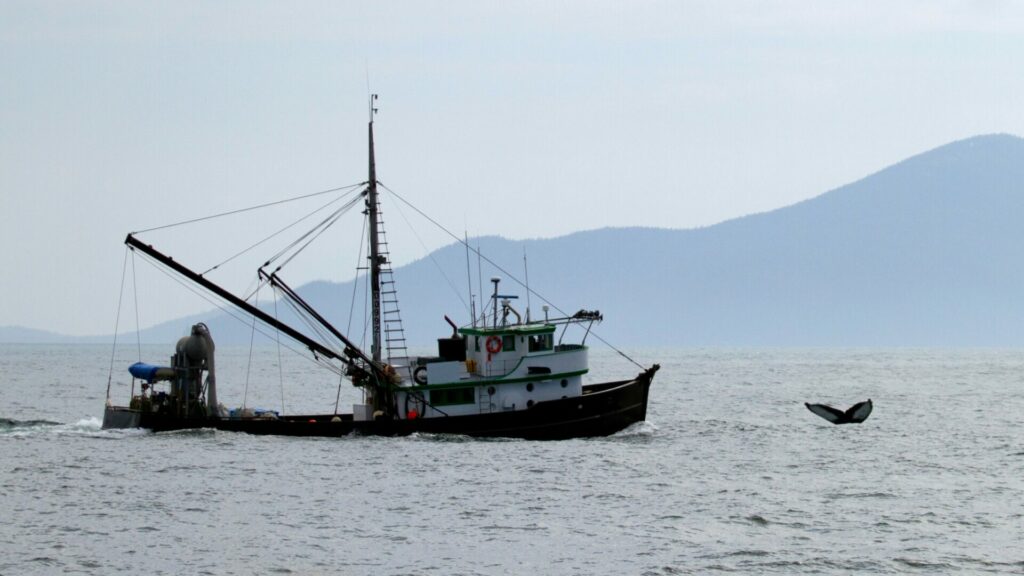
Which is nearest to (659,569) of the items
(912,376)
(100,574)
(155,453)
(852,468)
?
(100,574)

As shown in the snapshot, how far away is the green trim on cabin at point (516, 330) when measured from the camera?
4812 centimetres

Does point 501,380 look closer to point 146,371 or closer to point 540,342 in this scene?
point 540,342

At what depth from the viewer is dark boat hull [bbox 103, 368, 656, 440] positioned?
1913 inches

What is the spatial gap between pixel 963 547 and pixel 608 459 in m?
15.9

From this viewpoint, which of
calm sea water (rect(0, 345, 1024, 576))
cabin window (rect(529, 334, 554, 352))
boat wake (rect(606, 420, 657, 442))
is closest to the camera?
calm sea water (rect(0, 345, 1024, 576))

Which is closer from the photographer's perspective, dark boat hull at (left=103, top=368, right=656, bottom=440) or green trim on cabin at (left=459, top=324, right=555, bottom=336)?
green trim on cabin at (left=459, top=324, right=555, bottom=336)

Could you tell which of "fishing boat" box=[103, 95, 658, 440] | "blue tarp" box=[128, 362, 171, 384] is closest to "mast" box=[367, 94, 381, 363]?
"fishing boat" box=[103, 95, 658, 440]

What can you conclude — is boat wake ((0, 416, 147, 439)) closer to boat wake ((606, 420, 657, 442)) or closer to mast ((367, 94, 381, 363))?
mast ((367, 94, 381, 363))

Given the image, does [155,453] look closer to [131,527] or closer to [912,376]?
[131,527]

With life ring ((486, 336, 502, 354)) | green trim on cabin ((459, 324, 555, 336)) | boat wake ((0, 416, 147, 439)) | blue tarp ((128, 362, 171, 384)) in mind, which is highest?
green trim on cabin ((459, 324, 555, 336))

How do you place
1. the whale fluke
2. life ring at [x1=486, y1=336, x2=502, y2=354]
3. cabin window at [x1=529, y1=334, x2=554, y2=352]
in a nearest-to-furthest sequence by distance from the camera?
1. life ring at [x1=486, y1=336, x2=502, y2=354]
2. cabin window at [x1=529, y1=334, x2=554, y2=352]
3. the whale fluke

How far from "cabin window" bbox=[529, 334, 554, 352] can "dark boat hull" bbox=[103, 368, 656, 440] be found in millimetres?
1992

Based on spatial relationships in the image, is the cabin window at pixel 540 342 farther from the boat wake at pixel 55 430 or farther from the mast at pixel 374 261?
the boat wake at pixel 55 430

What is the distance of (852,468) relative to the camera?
1806 inches
